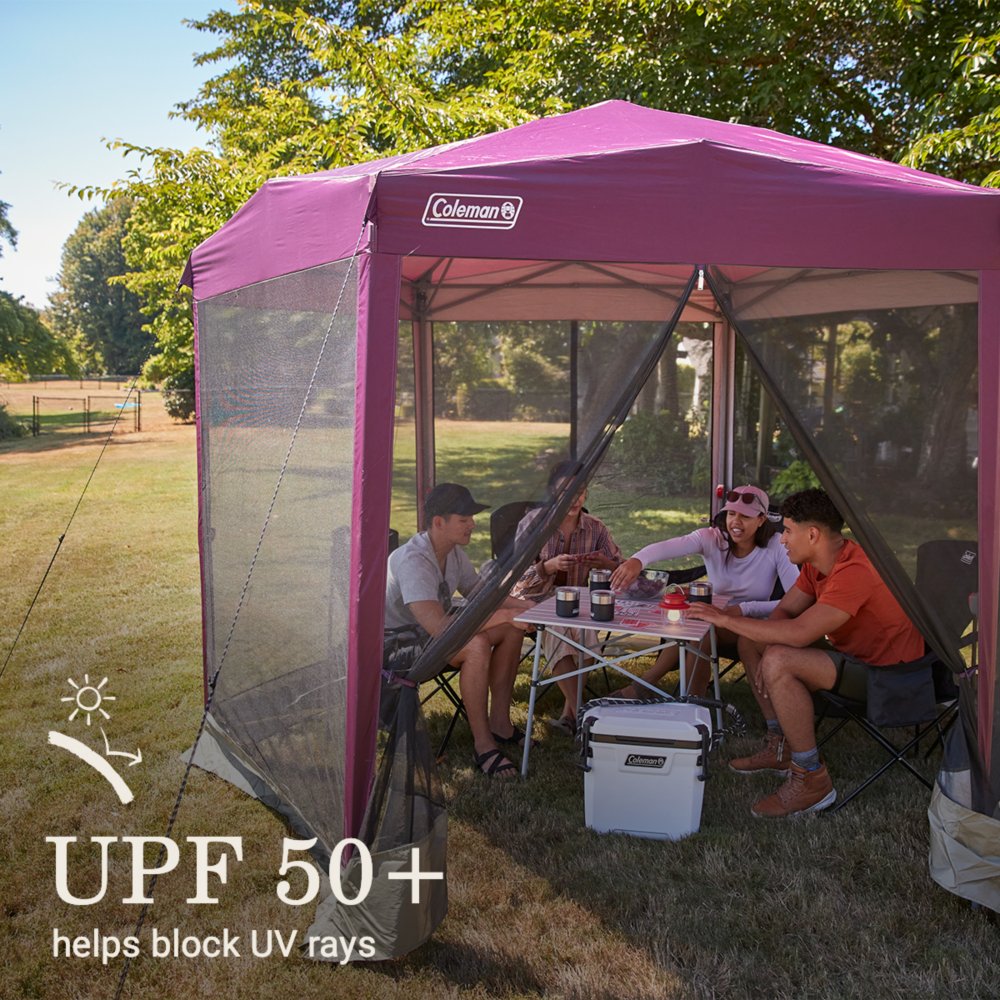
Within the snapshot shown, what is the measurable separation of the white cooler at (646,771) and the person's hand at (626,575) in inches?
36.5

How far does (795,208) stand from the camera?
3.00 m

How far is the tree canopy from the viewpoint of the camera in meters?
7.00

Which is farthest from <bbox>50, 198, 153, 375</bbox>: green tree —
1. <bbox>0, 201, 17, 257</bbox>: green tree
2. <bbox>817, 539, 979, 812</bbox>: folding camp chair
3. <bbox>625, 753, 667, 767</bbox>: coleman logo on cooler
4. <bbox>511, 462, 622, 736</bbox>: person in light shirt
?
<bbox>817, 539, 979, 812</bbox>: folding camp chair

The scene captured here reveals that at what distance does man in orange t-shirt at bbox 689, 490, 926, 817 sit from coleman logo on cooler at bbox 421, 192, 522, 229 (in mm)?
1694

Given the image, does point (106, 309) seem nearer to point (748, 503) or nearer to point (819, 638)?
point (748, 503)

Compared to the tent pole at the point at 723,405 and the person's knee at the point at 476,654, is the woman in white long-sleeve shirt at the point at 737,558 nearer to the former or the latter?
the person's knee at the point at 476,654

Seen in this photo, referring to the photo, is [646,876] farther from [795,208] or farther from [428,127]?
[428,127]

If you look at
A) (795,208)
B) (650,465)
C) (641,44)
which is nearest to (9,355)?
(641,44)

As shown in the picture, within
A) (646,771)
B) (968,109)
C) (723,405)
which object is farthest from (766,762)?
(968,109)

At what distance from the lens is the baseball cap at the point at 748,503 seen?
4.57 m

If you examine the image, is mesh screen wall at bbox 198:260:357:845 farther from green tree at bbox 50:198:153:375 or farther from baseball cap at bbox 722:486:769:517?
green tree at bbox 50:198:153:375

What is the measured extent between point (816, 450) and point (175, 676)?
3.69 meters

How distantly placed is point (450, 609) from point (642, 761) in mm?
878

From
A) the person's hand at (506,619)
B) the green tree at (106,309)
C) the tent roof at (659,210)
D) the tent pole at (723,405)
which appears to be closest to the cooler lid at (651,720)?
the person's hand at (506,619)
